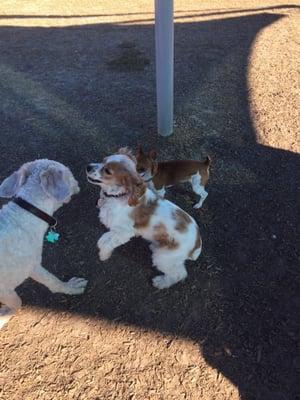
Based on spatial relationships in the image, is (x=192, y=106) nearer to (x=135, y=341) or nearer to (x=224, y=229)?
(x=224, y=229)

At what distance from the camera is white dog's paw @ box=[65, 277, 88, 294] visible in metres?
4.02

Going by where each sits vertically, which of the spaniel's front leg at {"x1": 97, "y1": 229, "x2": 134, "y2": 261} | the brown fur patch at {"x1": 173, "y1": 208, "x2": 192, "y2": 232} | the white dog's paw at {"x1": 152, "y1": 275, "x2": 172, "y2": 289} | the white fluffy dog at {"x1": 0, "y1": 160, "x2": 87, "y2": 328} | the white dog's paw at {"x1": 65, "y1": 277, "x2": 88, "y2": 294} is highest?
the white fluffy dog at {"x1": 0, "y1": 160, "x2": 87, "y2": 328}

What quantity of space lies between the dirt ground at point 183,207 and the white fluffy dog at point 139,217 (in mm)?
428

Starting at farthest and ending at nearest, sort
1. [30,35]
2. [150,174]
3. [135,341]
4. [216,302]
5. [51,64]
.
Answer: [30,35] → [51,64] → [150,174] → [216,302] → [135,341]

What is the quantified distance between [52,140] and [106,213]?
2.54 m

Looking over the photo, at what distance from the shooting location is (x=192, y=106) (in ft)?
22.5

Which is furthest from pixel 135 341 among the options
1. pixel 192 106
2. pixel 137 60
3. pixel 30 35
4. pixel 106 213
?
pixel 30 35

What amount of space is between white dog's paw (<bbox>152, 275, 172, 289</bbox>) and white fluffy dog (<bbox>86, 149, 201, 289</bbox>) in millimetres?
82

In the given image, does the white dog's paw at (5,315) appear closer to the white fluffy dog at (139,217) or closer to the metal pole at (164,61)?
the white fluffy dog at (139,217)

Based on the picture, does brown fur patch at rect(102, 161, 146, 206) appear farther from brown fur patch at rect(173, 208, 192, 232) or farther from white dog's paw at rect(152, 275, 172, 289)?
white dog's paw at rect(152, 275, 172, 289)

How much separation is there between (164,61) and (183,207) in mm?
2095

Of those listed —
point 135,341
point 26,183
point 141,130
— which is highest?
point 26,183

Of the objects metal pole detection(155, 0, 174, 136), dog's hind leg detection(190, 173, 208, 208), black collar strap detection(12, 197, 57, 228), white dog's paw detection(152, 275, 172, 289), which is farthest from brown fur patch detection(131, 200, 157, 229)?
metal pole detection(155, 0, 174, 136)

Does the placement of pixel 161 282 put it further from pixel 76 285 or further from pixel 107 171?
pixel 107 171
